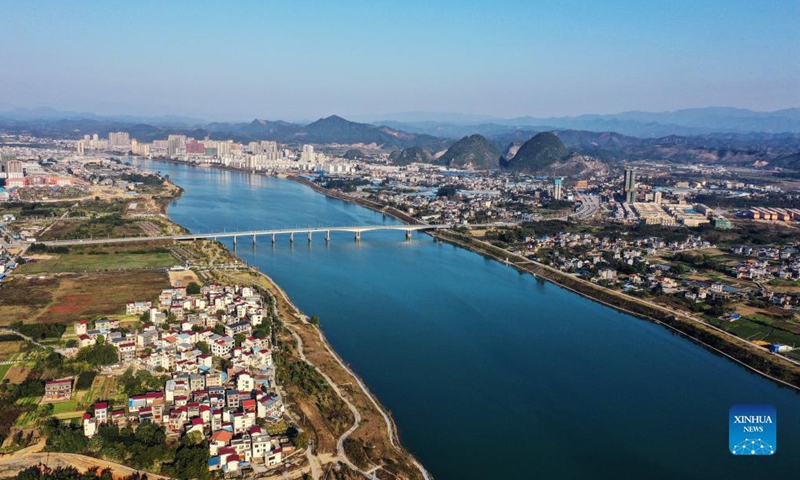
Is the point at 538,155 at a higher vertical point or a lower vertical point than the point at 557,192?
higher

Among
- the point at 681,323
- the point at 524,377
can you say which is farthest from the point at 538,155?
the point at 524,377

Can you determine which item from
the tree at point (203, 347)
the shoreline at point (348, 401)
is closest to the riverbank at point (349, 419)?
the shoreline at point (348, 401)

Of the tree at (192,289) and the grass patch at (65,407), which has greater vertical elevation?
the tree at (192,289)

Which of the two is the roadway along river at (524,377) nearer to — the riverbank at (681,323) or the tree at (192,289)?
the riverbank at (681,323)

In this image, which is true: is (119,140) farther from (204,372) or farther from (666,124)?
(666,124)

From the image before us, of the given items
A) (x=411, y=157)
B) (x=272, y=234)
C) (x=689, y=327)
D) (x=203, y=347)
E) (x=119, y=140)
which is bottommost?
(x=689, y=327)

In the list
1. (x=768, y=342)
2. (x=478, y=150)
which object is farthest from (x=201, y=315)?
(x=478, y=150)

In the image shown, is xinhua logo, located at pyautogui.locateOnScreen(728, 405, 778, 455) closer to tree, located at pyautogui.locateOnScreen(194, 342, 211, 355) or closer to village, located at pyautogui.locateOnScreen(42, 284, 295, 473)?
village, located at pyautogui.locateOnScreen(42, 284, 295, 473)
